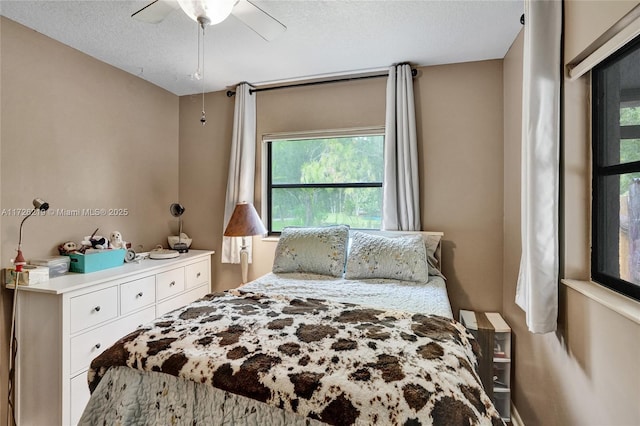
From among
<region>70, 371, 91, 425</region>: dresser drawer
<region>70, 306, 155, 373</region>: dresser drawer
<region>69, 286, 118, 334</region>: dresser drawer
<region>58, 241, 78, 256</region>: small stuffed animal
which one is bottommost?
<region>70, 371, 91, 425</region>: dresser drawer

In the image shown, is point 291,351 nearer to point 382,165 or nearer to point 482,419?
point 482,419

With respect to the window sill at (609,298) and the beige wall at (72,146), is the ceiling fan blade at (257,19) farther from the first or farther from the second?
the window sill at (609,298)

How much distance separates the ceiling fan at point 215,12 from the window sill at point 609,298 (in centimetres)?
184

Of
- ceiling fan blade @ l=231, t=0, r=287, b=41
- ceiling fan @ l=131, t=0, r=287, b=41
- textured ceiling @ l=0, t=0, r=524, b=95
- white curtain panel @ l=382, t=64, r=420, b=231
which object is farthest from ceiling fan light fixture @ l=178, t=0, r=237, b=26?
white curtain panel @ l=382, t=64, r=420, b=231

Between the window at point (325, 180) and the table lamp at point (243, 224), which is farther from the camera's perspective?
the window at point (325, 180)

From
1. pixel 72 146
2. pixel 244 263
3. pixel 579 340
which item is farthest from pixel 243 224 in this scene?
pixel 579 340

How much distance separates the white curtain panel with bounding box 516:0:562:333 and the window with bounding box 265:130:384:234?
1316 mm

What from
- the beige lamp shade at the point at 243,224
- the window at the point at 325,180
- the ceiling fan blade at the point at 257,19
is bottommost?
the beige lamp shade at the point at 243,224

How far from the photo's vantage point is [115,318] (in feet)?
6.64

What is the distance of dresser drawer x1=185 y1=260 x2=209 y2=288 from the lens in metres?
2.74

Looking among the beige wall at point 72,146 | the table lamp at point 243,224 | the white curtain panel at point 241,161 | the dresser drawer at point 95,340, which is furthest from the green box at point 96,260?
the white curtain panel at point 241,161

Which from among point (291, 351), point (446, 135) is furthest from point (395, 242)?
point (291, 351)

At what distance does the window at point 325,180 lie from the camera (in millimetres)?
2705

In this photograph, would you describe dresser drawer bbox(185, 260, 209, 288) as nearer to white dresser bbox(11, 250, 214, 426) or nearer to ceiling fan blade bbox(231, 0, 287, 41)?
white dresser bbox(11, 250, 214, 426)
